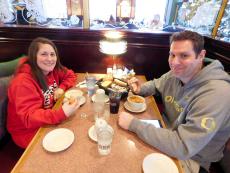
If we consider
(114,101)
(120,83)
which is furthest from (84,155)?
(120,83)

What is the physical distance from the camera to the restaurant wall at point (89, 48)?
2104 millimetres

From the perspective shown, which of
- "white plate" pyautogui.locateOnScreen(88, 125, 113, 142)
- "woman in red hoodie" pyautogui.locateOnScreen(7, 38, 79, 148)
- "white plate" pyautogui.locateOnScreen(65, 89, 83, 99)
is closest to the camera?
"white plate" pyautogui.locateOnScreen(88, 125, 113, 142)

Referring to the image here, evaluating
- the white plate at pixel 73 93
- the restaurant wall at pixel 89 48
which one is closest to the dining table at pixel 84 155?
the white plate at pixel 73 93

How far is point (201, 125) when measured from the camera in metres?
0.79

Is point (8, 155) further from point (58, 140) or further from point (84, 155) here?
point (84, 155)

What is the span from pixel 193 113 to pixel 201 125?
8 cm

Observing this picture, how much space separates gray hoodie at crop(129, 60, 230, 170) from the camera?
796mm

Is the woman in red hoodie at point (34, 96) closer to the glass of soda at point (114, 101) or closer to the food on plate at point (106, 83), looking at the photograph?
the glass of soda at point (114, 101)

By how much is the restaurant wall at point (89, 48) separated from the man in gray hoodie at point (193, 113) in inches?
40.7

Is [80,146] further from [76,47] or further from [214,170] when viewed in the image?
[76,47]

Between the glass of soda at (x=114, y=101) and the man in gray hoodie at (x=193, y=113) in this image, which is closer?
the man in gray hoodie at (x=193, y=113)

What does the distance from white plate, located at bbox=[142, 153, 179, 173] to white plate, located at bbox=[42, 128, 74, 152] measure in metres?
0.40

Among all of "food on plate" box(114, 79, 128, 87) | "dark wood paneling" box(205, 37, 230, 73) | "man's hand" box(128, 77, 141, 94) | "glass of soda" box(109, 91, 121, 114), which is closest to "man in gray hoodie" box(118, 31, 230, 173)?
"glass of soda" box(109, 91, 121, 114)

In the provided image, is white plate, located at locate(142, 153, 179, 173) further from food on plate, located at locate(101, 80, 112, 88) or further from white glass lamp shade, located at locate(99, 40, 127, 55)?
white glass lamp shade, located at locate(99, 40, 127, 55)
